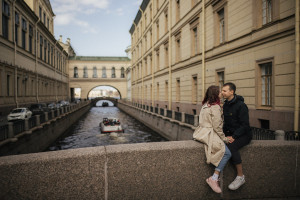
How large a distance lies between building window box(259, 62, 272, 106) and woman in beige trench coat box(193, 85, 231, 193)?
8.43m

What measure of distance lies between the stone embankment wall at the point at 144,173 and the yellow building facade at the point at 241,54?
611 cm

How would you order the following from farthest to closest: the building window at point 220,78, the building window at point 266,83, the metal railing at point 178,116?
the metal railing at point 178,116, the building window at point 220,78, the building window at point 266,83

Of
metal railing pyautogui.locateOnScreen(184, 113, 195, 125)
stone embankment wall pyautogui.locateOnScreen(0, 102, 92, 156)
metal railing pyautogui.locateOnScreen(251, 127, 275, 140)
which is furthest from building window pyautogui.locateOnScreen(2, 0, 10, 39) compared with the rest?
metal railing pyautogui.locateOnScreen(251, 127, 275, 140)

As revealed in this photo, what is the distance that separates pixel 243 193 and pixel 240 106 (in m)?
1.29

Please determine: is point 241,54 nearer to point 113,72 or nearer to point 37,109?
point 37,109

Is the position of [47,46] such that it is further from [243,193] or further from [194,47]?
[243,193]

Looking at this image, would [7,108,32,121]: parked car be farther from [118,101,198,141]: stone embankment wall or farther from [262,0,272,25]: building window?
[262,0,272,25]: building window

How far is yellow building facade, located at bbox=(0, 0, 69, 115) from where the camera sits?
829 inches

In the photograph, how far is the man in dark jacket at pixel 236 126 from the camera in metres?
3.02

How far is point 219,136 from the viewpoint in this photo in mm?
2979

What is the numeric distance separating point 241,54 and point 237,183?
10.3 metres

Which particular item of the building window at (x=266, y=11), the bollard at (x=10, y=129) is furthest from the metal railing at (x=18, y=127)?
the building window at (x=266, y=11)

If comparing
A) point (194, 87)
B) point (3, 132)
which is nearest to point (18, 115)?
point (3, 132)

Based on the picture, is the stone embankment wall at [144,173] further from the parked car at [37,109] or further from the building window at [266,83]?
the parked car at [37,109]
